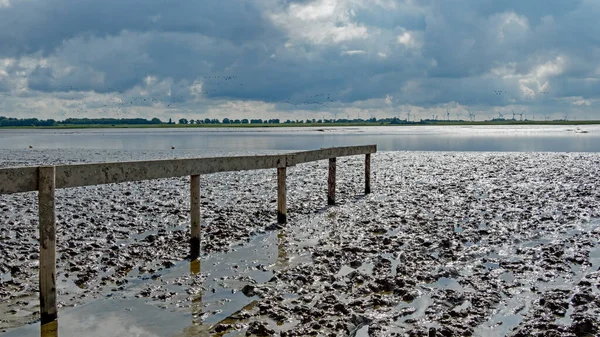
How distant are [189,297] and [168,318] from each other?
879 millimetres

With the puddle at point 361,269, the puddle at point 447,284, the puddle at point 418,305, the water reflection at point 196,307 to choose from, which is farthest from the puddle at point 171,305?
the puddle at point 447,284

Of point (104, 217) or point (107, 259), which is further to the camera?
point (104, 217)

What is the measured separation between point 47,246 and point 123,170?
195 cm

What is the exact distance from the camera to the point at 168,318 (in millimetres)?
7062

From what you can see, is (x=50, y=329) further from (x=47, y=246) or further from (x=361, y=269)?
(x=361, y=269)

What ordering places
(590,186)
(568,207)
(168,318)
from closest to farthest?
(168,318)
(568,207)
(590,186)

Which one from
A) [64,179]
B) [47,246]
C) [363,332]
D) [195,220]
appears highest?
[64,179]


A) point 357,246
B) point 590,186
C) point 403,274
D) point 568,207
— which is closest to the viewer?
point 403,274

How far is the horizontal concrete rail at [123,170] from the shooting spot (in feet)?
22.6

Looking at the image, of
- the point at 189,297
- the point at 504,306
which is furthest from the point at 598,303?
the point at 189,297

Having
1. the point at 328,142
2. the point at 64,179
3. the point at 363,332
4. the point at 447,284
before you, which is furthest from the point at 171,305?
the point at 328,142

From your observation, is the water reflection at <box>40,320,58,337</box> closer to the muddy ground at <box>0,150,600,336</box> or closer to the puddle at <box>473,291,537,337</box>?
the muddy ground at <box>0,150,600,336</box>

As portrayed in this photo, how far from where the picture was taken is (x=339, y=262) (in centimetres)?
969

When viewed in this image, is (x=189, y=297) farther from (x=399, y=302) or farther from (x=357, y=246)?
(x=357, y=246)
